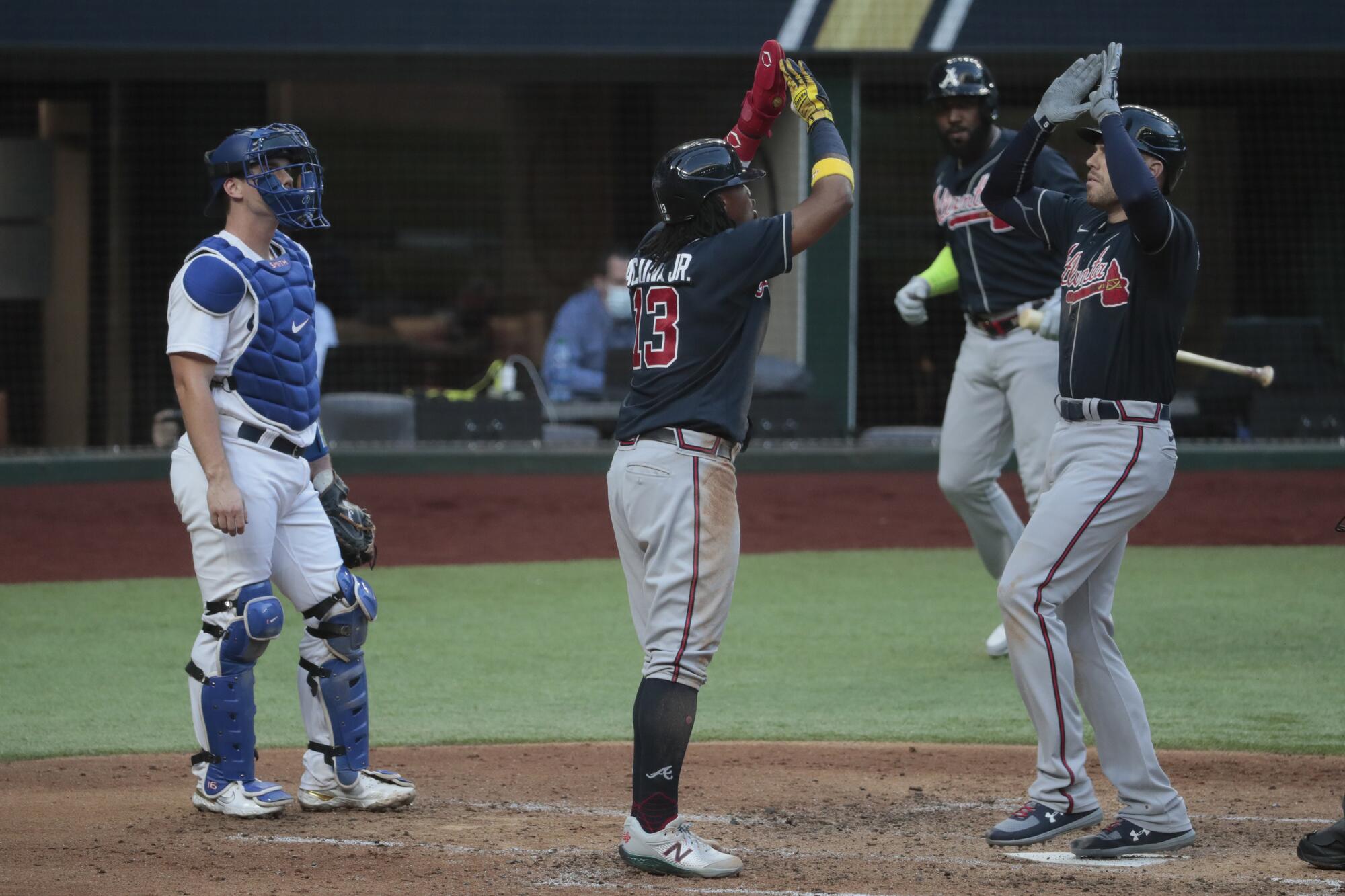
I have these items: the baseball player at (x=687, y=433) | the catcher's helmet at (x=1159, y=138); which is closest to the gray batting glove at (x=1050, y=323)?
the catcher's helmet at (x=1159, y=138)

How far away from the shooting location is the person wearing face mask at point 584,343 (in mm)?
12234

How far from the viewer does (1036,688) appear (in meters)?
3.86

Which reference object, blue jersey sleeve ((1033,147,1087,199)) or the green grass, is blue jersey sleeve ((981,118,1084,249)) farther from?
the green grass

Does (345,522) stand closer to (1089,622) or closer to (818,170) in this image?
(818,170)

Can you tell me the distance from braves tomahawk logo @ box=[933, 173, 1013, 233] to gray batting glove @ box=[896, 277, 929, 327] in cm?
28

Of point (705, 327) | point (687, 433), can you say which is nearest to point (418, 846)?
point (687, 433)

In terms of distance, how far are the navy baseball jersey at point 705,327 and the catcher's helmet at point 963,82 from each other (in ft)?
8.26

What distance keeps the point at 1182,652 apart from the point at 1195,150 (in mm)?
9325

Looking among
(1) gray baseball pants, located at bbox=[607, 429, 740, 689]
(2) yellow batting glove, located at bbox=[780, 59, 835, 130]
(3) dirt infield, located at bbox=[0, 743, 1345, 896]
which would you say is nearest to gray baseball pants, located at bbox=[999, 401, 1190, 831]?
(3) dirt infield, located at bbox=[0, 743, 1345, 896]

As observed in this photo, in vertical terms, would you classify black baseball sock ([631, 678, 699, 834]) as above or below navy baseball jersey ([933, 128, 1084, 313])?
below

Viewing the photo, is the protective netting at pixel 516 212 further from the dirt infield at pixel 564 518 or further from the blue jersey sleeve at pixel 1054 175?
the blue jersey sleeve at pixel 1054 175

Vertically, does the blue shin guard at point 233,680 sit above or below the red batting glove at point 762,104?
below

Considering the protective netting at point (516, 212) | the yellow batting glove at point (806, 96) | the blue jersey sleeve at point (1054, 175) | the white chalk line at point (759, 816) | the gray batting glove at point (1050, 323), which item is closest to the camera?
the yellow batting glove at point (806, 96)

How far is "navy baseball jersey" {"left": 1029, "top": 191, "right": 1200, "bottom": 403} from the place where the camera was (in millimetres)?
3842
